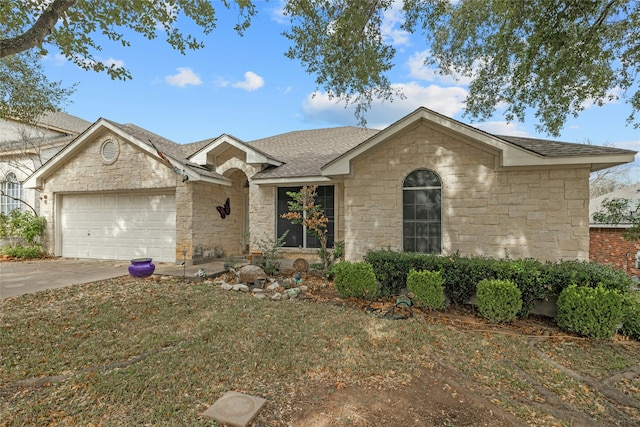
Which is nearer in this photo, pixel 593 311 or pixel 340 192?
pixel 593 311

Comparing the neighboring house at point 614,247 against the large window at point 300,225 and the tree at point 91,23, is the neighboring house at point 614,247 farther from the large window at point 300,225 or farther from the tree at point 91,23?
the tree at point 91,23

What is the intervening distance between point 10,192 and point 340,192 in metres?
16.5

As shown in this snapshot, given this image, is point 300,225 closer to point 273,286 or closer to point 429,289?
point 273,286

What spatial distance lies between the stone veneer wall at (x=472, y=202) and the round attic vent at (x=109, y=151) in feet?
30.3

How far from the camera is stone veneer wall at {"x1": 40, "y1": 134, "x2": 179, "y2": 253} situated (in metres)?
11.1

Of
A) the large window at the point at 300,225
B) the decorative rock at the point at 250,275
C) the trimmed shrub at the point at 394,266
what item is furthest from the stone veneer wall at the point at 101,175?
the trimmed shrub at the point at 394,266

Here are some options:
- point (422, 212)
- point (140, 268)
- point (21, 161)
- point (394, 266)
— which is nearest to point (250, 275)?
point (140, 268)

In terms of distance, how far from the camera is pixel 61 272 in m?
9.37

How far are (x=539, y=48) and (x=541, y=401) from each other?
9500 mm

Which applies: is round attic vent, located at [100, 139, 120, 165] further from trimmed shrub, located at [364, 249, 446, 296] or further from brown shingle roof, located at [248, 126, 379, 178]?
trimmed shrub, located at [364, 249, 446, 296]

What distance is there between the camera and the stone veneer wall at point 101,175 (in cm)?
1109

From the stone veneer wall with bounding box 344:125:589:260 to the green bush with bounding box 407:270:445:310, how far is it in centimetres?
189

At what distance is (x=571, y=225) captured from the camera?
698 centimetres

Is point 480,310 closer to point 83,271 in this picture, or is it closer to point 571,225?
point 571,225
